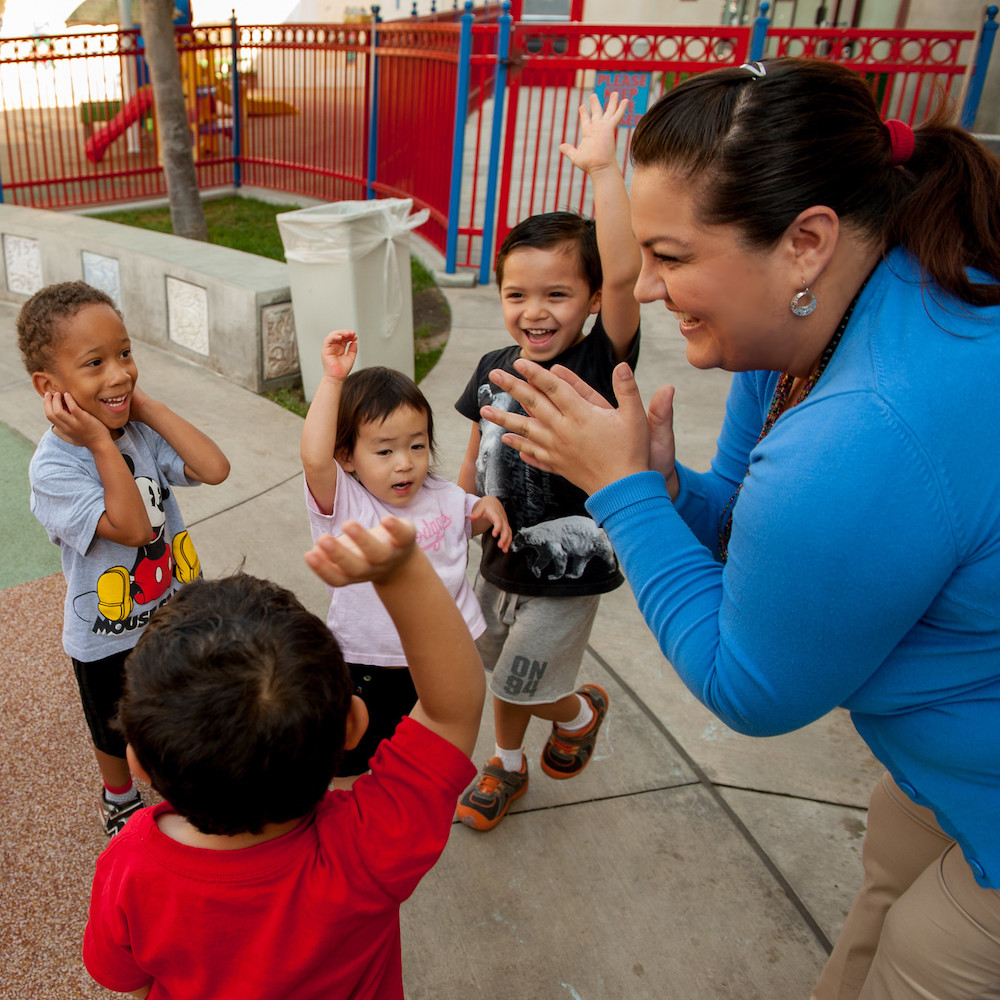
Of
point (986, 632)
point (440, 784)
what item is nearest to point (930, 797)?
point (986, 632)

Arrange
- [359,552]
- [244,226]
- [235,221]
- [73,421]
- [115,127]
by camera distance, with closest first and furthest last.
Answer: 1. [359,552]
2. [73,421]
3. [244,226]
4. [235,221]
5. [115,127]

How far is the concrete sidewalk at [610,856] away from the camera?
82.7 inches

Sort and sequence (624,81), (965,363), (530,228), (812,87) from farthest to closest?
(624,81), (530,228), (812,87), (965,363)

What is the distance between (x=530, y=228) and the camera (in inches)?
88.7

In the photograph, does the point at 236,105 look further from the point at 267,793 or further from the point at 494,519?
the point at 267,793

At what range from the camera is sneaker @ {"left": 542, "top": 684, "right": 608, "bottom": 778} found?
2.61 meters

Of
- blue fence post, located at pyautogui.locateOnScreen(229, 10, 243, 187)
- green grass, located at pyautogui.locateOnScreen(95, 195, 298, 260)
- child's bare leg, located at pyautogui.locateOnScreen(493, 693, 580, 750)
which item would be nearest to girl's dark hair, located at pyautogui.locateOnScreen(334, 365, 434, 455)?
child's bare leg, located at pyautogui.locateOnScreen(493, 693, 580, 750)

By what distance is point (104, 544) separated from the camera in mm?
2145

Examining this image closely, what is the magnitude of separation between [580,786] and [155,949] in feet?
5.41

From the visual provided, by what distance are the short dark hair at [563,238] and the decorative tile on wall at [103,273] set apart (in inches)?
177

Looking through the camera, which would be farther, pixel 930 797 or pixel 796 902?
pixel 796 902

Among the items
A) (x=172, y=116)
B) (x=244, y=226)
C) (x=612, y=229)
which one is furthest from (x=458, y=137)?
(x=612, y=229)

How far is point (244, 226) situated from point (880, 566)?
909cm

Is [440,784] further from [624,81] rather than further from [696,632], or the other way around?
[624,81]
